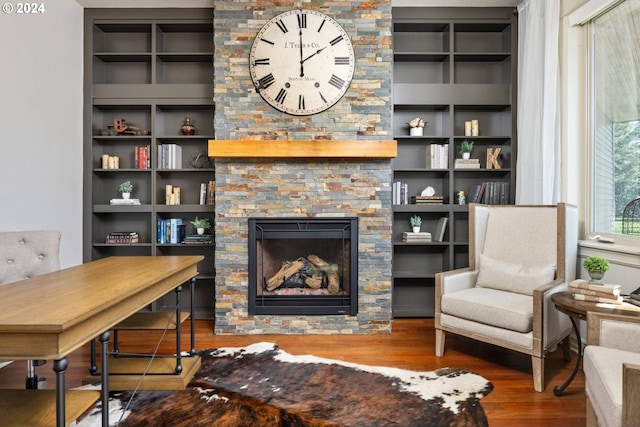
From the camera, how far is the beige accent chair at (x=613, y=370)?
128 cm

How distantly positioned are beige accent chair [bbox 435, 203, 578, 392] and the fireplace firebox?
87cm

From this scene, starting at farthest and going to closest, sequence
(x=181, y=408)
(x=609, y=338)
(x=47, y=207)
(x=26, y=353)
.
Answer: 1. (x=47, y=207)
2. (x=181, y=408)
3. (x=609, y=338)
4. (x=26, y=353)

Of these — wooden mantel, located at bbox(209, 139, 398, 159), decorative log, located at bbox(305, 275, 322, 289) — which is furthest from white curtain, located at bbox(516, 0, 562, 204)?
decorative log, located at bbox(305, 275, 322, 289)

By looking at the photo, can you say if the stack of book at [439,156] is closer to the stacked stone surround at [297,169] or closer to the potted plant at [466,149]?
the potted plant at [466,149]

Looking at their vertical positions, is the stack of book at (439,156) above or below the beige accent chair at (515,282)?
above

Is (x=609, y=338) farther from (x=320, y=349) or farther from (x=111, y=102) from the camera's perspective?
(x=111, y=102)

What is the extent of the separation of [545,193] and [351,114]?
168 centimetres

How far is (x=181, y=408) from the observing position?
82.8 inches

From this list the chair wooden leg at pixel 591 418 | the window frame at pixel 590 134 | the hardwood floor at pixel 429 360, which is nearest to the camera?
the chair wooden leg at pixel 591 418

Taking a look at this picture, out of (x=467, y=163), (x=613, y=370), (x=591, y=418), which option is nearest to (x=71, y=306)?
(x=613, y=370)

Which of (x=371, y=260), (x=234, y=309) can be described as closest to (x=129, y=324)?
(x=234, y=309)

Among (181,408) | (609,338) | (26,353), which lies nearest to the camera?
(26,353)

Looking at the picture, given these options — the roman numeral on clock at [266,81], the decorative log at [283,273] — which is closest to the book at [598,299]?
the decorative log at [283,273]

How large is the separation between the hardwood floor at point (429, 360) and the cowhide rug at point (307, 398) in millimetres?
136
